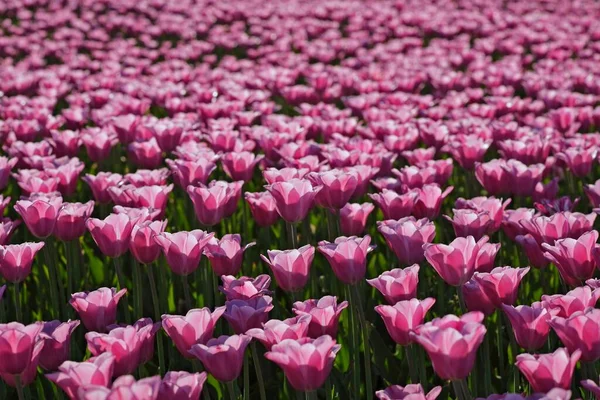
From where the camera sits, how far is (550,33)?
32.5 ft

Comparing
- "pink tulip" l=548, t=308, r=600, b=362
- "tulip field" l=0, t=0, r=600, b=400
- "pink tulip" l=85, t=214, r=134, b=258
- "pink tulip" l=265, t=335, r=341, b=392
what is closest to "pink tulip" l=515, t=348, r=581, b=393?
"tulip field" l=0, t=0, r=600, b=400

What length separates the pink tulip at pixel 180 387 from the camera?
187 centimetres

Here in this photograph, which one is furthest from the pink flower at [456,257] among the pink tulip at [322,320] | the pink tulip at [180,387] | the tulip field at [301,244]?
the pink tulip at [180,387]

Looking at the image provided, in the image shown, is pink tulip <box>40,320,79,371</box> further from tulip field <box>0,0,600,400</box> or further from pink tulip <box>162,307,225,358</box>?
pink tulip <box>162,307,225,358</box>

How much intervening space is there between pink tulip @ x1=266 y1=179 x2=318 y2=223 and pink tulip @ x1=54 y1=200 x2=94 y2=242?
0.77 meters

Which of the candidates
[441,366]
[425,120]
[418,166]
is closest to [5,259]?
[441,366]

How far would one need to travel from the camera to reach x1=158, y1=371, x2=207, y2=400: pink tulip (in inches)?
73.5

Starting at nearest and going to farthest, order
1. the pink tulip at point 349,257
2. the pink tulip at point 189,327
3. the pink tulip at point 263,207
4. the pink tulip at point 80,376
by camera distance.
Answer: the pink tulip at point 80,376
the pink tulip at point 189,327
the pink tulip at point 349,257
the pink tulip at point 263,207

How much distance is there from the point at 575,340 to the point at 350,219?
134 centimetres

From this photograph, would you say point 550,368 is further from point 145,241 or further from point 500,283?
point 145,241

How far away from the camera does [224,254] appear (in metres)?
2.70

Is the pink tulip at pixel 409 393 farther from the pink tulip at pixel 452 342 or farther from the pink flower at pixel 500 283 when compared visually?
the pink flower at pixel 500 283

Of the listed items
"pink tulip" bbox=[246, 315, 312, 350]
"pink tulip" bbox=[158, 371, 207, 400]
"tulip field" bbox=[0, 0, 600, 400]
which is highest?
"pink tulip" bbox=[246, 315, 312, 350]

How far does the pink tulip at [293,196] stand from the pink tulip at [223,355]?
40.1 inches
